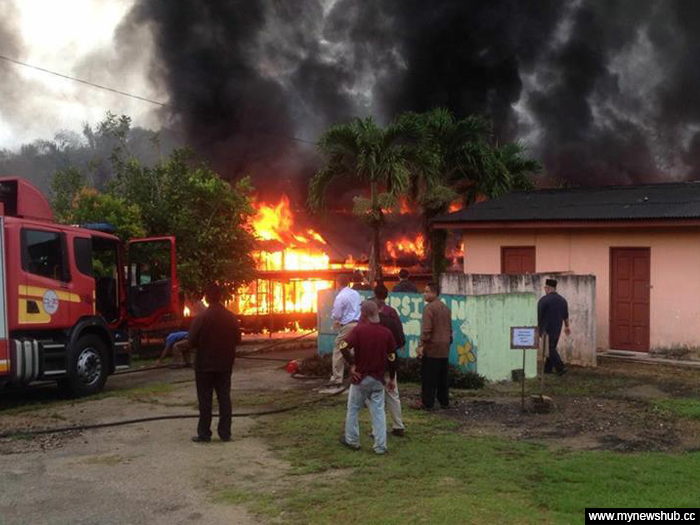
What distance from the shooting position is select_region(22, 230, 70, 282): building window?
34.3 feet

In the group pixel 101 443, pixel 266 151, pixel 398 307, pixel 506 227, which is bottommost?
pixel 101 443

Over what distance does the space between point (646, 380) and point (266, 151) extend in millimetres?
26919

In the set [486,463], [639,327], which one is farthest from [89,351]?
[639,327]

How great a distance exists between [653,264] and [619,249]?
0.85m

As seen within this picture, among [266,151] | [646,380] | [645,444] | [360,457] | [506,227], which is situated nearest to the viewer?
[360,457]

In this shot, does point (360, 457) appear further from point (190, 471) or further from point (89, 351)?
point (89, 351)

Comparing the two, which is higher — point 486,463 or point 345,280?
point 345,280

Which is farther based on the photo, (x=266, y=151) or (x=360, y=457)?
(x=266, y=151)

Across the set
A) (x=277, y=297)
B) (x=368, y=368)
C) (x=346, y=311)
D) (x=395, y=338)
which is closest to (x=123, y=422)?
(x=368, y=368)

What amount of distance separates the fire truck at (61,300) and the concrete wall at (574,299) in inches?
252

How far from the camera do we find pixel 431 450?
24.9 ft

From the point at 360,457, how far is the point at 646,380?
6954mm

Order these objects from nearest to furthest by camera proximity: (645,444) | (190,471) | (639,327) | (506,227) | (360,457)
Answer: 1. (190,471)
2. (360,457)
3. (645,444)
4. (639,327)
5. (506,227)

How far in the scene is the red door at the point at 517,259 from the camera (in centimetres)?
1719
